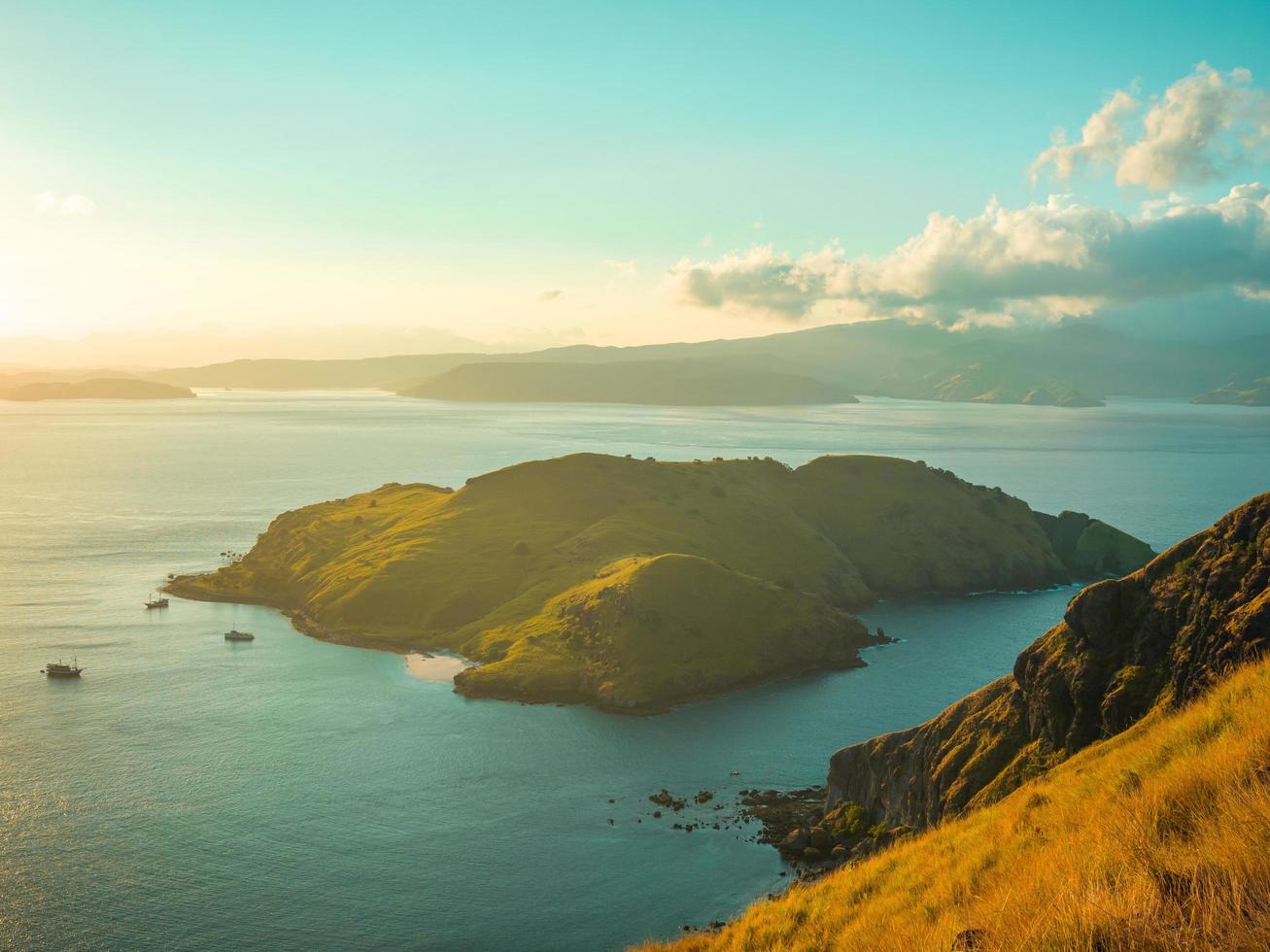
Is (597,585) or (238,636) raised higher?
(597,585)

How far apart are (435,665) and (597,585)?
1086 inches

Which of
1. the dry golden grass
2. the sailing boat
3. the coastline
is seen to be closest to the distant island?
the coastline

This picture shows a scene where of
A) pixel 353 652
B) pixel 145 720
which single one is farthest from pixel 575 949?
pixel 353 652

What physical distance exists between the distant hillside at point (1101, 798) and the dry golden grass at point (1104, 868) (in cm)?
6

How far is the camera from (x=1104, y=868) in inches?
749

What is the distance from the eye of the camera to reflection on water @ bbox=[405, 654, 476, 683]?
129 m

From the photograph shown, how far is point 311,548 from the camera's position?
187 meters

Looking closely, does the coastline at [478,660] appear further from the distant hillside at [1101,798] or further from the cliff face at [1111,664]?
the cliff face at [1111,664]

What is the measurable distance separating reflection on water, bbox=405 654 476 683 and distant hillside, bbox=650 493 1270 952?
252 feet

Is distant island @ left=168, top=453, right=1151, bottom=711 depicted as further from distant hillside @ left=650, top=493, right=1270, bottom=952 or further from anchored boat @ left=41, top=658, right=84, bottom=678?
distant hillside @ left=650, top=493, right=1270, bottom=952

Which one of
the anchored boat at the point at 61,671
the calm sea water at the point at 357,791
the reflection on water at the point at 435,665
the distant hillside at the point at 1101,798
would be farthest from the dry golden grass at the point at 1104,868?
the anchored boat at the point at 61,671

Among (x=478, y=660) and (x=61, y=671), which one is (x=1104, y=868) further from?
(x=61, y=671)

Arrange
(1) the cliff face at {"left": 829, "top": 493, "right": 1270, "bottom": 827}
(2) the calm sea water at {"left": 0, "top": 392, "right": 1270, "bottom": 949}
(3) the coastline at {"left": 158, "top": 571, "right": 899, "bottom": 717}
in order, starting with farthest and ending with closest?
(3) the coastline at {"left": 158, "top": 571, "right": 899, "bottom": 717} → (2) the calm sea water at {"left": 0, "top": 392, "right": 1270, "bottom": 949} → (1) the cliff face at {"left": 829, "top": 493, "right": 1270, "bottom": 827}

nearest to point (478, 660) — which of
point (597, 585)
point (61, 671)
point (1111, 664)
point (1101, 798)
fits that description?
point (597, 585)
